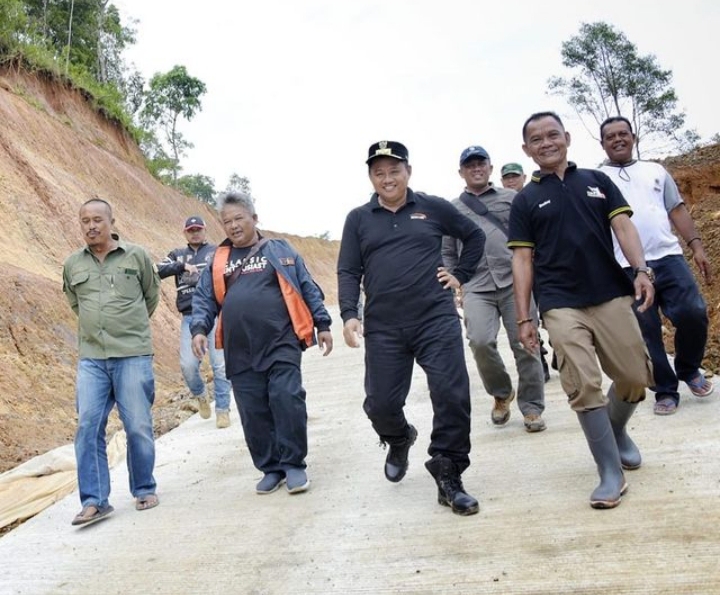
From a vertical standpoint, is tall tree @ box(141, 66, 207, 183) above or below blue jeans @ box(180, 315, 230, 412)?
above

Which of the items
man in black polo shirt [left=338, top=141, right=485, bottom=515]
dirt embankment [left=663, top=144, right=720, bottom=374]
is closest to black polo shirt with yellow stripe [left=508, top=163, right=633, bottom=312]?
man in black polo shirt [left=338, top=141, right=485, bottom=515]

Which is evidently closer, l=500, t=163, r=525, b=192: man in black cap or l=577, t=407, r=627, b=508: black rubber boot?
l=577, t=407, r=627, b=508: black rubber boot

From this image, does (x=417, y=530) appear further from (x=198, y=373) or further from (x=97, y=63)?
(x=97, y=63)

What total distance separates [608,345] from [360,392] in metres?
4.75

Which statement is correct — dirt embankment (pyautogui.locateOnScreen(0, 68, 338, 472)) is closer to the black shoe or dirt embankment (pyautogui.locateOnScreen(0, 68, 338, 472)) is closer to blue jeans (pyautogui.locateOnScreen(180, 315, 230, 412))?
blue jeans (pyautogui.locateOnScreen(180, 315, 230, 412))

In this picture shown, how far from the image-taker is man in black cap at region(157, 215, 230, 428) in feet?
24.4

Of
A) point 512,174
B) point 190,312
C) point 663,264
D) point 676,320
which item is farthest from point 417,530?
point 512,174

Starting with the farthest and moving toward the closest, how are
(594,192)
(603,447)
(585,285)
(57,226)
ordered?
(57,226), (594,192), (585,285), (603,447)

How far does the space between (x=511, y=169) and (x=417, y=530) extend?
4.73 metres

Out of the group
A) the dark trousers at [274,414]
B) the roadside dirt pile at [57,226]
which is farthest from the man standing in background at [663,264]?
the dark trousers at [274,414]

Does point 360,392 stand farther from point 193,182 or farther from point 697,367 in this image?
point 193,182

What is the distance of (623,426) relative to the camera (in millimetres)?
4176

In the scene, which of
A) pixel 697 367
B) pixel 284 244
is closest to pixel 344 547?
pixel 284 244

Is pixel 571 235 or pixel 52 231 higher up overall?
pixel 52 231
